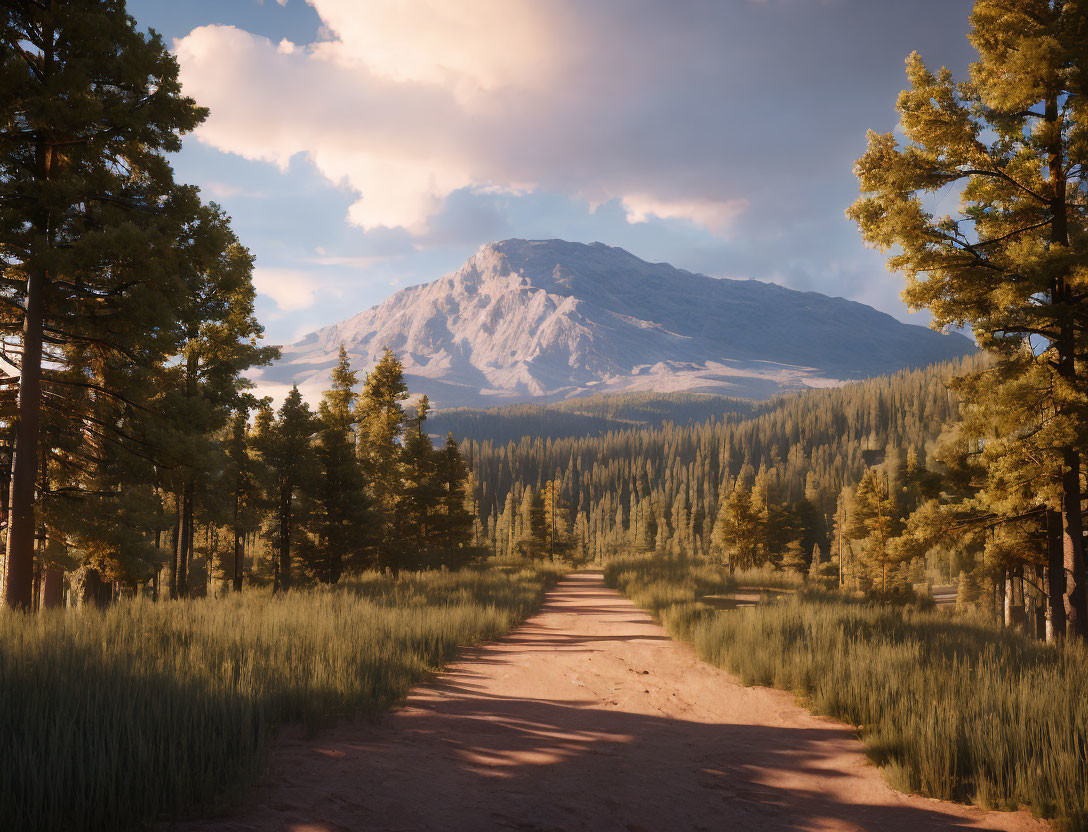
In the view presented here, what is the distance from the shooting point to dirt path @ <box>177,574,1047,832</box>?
4.44m

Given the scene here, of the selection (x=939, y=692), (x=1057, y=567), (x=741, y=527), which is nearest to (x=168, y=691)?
(x=939, y=692)

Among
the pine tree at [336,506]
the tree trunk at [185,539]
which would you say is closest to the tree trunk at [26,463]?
the tree trunk at [185,539]

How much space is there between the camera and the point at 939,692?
6.80m

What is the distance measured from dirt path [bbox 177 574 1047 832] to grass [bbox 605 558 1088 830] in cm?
29

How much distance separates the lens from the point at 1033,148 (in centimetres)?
1138

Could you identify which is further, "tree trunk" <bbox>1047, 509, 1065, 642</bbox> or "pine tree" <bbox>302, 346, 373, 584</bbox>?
"pine tree" <bbox>302, 346, 373, 584</bbox>

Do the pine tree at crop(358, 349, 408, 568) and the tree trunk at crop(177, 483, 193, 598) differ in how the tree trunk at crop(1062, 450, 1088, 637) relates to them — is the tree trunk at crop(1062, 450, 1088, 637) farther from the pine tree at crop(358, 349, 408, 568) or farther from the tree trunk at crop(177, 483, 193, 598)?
the pine tree at crop(358, 349, 408, 568)

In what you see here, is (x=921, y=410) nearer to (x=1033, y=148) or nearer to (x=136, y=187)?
(x=1033, y=148)

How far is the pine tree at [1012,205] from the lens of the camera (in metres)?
10.6

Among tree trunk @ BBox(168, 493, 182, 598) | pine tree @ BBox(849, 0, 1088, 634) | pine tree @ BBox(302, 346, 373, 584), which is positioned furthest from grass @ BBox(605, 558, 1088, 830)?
pine tree @ BBox(302, 346, 373, 584)

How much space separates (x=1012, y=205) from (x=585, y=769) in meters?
13.4

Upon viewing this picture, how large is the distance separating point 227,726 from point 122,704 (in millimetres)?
933

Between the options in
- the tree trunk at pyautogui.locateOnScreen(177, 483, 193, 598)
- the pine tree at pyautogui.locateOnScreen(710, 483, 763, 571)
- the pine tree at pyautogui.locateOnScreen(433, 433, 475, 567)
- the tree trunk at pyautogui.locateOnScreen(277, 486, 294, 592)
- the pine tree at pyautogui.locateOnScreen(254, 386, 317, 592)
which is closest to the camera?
the tree trunk at pyautogui.locateOnScreen(177, 483, 193, 598)

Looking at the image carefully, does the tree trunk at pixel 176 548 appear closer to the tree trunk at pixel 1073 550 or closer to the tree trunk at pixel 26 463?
the tree trunk at pixel 26 463
